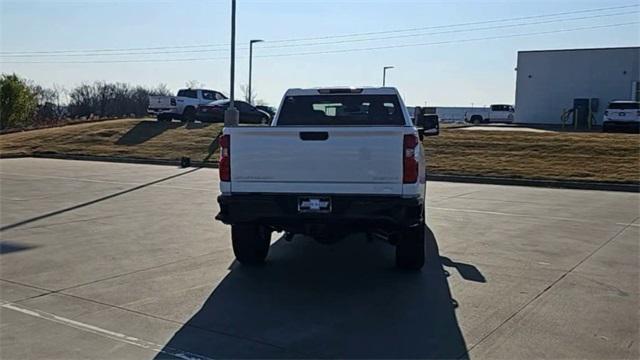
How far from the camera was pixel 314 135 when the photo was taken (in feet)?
19.7

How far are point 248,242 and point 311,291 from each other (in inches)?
48.9

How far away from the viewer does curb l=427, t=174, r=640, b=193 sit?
57.6ft

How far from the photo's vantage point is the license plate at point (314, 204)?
5.98 metres

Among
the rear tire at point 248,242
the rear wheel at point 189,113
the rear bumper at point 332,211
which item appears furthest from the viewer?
the rear wheel at point 189,113

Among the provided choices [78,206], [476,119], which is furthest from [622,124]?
[78,206]

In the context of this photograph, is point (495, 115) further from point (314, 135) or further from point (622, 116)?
point (314, 135)

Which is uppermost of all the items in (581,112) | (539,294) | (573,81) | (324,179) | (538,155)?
(573,81)

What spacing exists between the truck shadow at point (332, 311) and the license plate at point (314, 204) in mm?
818

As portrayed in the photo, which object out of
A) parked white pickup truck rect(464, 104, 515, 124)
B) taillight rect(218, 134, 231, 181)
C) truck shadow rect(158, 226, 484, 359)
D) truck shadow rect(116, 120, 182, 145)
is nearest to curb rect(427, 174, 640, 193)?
truck shadow rect(158, 226, 484, 359)

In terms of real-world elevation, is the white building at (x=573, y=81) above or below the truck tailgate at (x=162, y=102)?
above

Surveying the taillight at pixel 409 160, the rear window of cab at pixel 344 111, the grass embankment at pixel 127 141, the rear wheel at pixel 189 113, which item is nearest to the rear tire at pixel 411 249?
the taillight at pixel 409 160

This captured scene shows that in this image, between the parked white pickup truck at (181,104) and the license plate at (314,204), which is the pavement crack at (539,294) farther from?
the parked white pickup truck at (181,104)

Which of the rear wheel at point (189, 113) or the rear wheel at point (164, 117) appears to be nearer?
the rear wheel at point (189, 113)

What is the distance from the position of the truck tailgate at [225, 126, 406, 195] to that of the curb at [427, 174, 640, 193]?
45.0 ft
